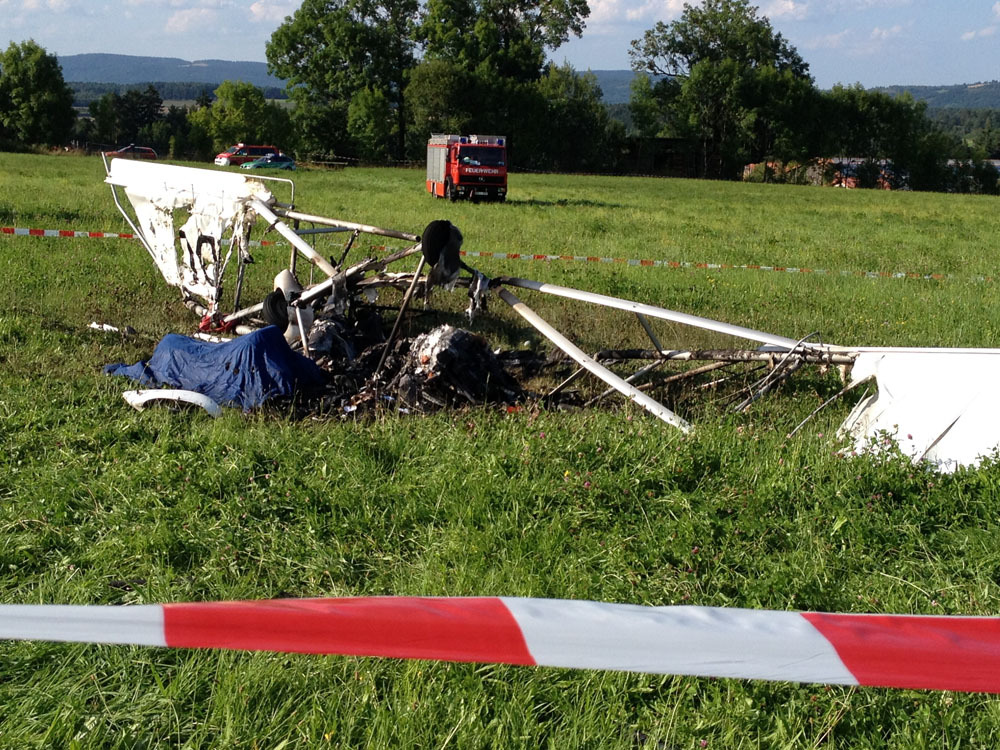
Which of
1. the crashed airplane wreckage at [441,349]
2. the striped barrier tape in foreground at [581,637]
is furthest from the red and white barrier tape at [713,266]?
the striped barrier tape in foreground at [581,637]

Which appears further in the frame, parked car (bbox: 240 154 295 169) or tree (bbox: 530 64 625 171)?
tree (bbox: 530 64 625 171)

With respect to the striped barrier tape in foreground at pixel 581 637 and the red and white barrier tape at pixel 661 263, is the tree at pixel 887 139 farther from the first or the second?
the striped barrier tape in foreground at pixel 581 637

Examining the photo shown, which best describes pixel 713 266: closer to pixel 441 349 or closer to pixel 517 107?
pixel 441 349

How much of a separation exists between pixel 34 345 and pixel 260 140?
236 ft

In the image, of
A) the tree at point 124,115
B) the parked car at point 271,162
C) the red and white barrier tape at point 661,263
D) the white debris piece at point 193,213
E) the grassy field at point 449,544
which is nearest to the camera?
the grassy field at point 449,544

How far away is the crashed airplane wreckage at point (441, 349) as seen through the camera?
4.62 m

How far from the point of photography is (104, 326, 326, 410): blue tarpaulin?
5707 mm

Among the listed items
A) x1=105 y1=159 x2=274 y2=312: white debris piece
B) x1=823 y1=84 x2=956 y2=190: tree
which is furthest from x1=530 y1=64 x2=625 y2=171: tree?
x1=105 y1=159 x2=274 y2=312: white debris piece

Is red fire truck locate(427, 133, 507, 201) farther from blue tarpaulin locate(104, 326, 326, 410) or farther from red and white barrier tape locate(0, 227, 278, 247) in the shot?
blue tarpaulin locate(104, 326, 326, 410)

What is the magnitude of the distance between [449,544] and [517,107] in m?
66.3

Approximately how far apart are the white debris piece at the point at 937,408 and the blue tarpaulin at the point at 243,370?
3215 millimetres

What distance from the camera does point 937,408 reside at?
4.65 meters

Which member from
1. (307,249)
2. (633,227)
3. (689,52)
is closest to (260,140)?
(689,52)

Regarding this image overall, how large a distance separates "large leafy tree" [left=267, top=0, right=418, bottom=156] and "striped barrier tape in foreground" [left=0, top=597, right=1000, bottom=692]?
69815 mm
